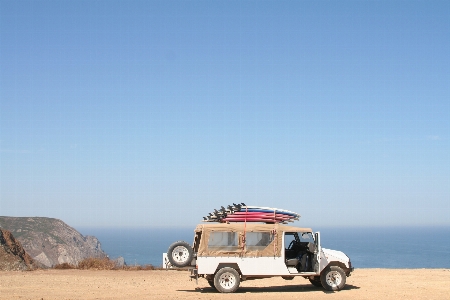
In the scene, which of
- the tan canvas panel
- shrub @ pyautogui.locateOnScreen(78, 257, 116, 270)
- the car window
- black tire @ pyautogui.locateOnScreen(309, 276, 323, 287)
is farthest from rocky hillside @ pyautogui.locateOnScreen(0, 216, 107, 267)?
the car window

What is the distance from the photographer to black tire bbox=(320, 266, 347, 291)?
1747 cm

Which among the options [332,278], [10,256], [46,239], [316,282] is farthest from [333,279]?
[46,239]

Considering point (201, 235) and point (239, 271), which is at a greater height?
point (201, 235)

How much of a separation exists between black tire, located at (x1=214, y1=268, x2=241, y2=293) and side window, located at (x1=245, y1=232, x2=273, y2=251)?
2.96 ft

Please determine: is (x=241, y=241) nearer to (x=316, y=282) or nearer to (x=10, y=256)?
(x=316, y=282)

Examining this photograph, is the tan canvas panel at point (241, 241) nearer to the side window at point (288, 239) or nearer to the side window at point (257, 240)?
the side window at point (257, 240)

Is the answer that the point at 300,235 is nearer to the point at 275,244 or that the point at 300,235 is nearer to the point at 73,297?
the point at 275,244

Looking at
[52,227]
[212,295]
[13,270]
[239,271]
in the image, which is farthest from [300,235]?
[52,227]

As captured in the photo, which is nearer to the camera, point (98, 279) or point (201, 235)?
point (201, 235)

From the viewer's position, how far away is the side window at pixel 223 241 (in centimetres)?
1689

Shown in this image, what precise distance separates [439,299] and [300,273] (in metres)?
4.05

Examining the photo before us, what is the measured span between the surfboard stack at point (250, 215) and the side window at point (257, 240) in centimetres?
44

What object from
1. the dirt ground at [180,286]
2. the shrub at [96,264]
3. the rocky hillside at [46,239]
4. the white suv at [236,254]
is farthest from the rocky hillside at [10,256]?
the rocky hillside at [46,239]

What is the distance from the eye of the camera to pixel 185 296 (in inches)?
632
